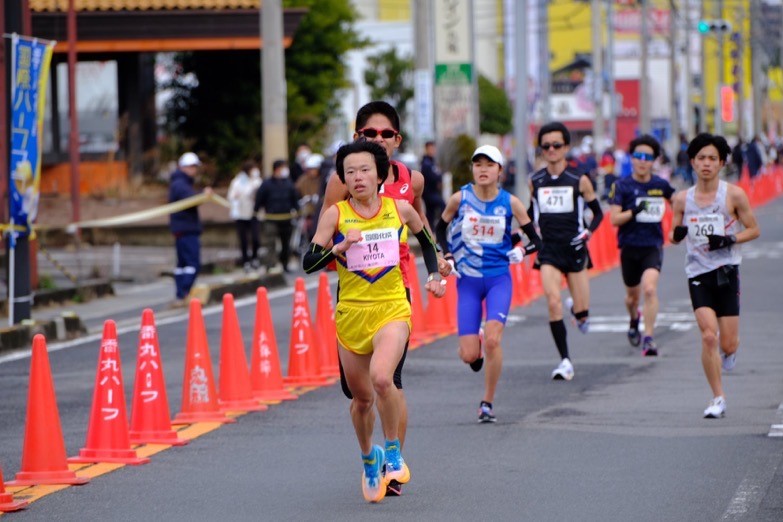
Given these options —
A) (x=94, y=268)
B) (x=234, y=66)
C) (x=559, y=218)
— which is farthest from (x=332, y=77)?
(x=559, y=218)

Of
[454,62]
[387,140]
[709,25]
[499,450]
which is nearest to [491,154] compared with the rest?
[499,450]

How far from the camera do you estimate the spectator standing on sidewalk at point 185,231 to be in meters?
21.9

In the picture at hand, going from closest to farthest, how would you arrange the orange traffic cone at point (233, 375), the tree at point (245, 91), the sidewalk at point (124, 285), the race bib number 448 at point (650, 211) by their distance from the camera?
1. the orange traffic cone at point (233, 375)
2. the race bib number 448 at point (650, 211)
3. the sidewalk at point (124, 285)
4. the tree at point (245, 91)

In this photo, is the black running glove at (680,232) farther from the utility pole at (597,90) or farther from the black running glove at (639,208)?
the utility pole at (597,90)

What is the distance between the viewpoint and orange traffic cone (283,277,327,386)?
14086 millimetres

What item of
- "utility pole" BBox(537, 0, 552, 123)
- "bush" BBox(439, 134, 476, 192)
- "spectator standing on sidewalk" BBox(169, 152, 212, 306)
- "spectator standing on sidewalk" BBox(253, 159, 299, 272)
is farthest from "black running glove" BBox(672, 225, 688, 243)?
"utility pole" BBox(537, 0, 552, 123)

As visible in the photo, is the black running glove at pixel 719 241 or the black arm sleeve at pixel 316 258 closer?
the black arm sleeve at pixel 316 258

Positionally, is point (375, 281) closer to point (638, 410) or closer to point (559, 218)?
point (638, 410)

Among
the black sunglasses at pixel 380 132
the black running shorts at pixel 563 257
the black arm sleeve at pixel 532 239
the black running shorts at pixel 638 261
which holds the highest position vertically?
the black sunglasses at pixel 380 132

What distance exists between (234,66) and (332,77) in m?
2.95

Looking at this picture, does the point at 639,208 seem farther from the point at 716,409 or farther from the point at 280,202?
the point at 280,202

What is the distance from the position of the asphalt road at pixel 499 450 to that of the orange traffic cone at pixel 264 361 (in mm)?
281

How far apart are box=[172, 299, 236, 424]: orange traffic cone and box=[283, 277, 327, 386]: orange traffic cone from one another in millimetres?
1869

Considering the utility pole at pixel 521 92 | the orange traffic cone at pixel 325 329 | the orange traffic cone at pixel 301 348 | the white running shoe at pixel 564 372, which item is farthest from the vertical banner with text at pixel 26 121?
the utility pole at pixel 521 92
